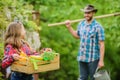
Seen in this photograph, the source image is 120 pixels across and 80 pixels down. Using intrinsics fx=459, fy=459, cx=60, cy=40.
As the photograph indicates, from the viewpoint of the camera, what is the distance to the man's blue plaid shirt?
304 inches

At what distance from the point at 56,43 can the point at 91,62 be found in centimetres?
461

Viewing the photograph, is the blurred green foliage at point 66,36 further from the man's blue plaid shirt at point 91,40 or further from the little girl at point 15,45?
the little girl at point 15,45

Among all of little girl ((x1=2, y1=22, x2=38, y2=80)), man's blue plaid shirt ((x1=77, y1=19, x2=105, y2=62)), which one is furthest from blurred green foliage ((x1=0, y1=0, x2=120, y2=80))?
little girl ((x1=2, y1=22, x2=38, y2=80))

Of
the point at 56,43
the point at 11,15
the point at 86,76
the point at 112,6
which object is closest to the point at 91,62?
the point at 86,76

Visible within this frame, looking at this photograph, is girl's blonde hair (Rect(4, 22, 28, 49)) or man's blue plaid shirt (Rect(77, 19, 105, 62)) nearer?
girl's blonde hair (Rect(4, 22, 28, 49))

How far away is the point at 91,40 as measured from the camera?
7762 mm

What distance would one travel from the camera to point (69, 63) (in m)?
12.9

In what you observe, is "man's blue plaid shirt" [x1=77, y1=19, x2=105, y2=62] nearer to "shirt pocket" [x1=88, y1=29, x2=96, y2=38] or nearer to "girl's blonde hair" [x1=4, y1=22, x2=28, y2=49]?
"shirt pocket" [x1=88, y1=29, x2=96, y2=38]

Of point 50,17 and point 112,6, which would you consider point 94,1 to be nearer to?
point 50,17

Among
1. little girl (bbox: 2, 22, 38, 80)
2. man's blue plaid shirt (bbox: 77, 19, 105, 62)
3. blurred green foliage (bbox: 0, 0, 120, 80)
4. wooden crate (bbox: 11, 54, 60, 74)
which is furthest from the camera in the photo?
blurred green foliage (bbox: 0, 0, 120, 80)

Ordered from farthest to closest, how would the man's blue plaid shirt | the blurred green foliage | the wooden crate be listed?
the blurred green foliage < the man's blue plaid shirt < the wooden crate

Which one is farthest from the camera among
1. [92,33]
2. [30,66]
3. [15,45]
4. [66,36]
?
[66,36]

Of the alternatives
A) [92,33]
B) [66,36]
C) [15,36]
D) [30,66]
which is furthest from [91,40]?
[66,36]

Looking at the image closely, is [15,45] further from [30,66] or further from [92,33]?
[92,33]
